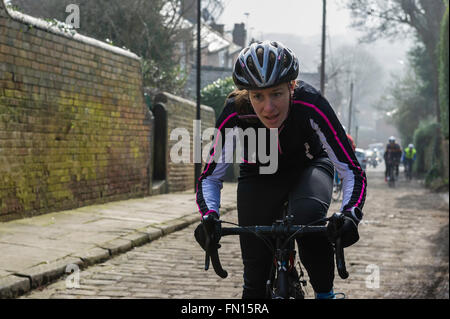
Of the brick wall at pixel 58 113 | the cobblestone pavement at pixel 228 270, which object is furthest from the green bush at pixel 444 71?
the brick wall at pixel 58 113

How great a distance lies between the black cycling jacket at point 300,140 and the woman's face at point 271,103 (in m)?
0.06

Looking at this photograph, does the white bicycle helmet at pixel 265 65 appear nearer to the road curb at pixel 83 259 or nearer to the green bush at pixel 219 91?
the green bush at pixel 219 91

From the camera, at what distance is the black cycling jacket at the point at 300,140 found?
1.94 m

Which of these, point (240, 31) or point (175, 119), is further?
point (175, 119)

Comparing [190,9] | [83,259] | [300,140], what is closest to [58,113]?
[83,259]

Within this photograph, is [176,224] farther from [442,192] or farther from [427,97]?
[427,97]

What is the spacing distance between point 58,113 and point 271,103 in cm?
915

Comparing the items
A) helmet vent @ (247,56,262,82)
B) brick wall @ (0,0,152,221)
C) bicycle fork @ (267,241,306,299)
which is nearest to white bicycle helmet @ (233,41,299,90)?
helmet vent @ (247,56,262,82)

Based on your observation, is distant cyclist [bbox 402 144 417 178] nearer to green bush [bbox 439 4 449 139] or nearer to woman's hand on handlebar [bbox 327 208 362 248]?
green bush [bbox 439 4 449 139]

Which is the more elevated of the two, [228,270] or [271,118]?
[271,118]

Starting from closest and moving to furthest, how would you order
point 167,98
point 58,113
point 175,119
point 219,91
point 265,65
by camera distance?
point 265,65 < point 219,91 < point 58,113 < point 167,98 < point 175,119

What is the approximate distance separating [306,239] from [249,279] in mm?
321

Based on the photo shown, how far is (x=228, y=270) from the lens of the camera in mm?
7215

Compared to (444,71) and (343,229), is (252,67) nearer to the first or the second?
(343,229)
